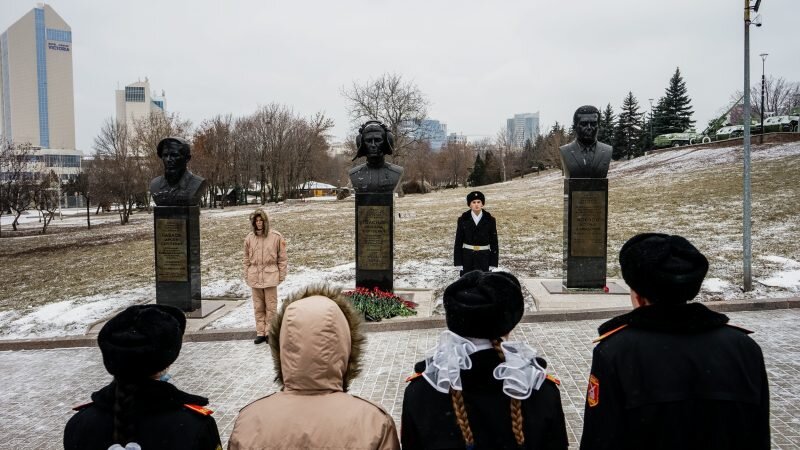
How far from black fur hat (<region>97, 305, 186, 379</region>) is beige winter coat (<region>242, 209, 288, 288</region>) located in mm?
6094

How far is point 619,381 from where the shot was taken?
238 centimetres

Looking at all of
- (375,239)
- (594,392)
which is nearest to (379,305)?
(375,239)

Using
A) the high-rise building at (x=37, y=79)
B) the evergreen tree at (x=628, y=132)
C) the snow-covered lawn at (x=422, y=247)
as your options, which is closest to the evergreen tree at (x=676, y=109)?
the evergreen tree at (x=628, y=132)

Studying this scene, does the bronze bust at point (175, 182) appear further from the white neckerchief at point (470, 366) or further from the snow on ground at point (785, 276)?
the snow on ground at point (785, 276)

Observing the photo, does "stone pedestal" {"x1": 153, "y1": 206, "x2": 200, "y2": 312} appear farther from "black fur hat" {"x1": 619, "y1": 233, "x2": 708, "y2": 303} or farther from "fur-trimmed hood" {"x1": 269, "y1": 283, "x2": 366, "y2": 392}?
"black fur hat" {"x1": 619, "y1": 233, "x2": 708, "y2": 303}

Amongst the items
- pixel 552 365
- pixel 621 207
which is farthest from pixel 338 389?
pixel 621 207

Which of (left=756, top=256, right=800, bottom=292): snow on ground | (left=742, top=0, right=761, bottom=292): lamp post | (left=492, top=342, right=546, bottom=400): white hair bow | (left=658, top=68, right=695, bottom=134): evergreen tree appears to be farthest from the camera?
(left=658, top=68, right=695, bottom=134): evergreen tree

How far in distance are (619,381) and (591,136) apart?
951 centimetres

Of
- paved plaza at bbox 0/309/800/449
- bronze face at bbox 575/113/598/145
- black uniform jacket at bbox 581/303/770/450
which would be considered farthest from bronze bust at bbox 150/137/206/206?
black uniform jacket at bbox 581/303/770/450

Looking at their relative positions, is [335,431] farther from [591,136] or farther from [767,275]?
[767,275]

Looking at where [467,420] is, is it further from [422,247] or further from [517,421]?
[422,247]

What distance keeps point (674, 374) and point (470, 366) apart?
869 mm

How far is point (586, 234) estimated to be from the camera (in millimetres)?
11047

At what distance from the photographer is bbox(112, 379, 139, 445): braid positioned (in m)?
2.15
